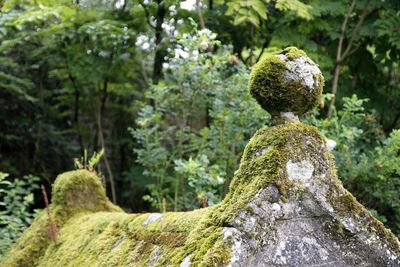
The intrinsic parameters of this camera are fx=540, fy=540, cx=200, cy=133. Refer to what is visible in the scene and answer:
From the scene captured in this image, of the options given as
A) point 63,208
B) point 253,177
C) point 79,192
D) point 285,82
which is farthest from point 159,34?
point 253,177

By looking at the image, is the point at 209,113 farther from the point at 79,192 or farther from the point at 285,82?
the point at 285,82

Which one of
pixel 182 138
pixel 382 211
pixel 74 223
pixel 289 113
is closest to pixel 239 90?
pixel 182 138

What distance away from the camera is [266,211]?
2.11m

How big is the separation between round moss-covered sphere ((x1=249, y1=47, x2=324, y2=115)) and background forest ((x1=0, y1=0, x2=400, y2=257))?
6.36 feet

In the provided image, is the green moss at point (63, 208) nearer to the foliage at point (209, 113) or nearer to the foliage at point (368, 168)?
the foliage at point (209, 113)

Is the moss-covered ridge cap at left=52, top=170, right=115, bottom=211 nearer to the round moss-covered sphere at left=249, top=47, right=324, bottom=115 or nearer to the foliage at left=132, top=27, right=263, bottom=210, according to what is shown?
the foliage at left=132, top=27, right=263, bottom=210

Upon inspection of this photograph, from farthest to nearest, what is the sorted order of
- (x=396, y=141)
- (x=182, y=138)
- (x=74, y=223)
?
(x=182, y=138) < (x=396, y=141) < (x=74, y=223)

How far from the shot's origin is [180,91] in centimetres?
652

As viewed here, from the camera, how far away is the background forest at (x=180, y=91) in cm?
578

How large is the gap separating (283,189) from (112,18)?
21.1 ft

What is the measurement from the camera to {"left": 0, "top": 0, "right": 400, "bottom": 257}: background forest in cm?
578

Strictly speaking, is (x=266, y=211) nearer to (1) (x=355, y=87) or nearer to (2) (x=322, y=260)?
(2) (x=322, y=260)

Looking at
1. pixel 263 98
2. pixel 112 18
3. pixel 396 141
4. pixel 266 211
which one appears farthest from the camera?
pixel 112 18

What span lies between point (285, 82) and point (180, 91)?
4277 mm
